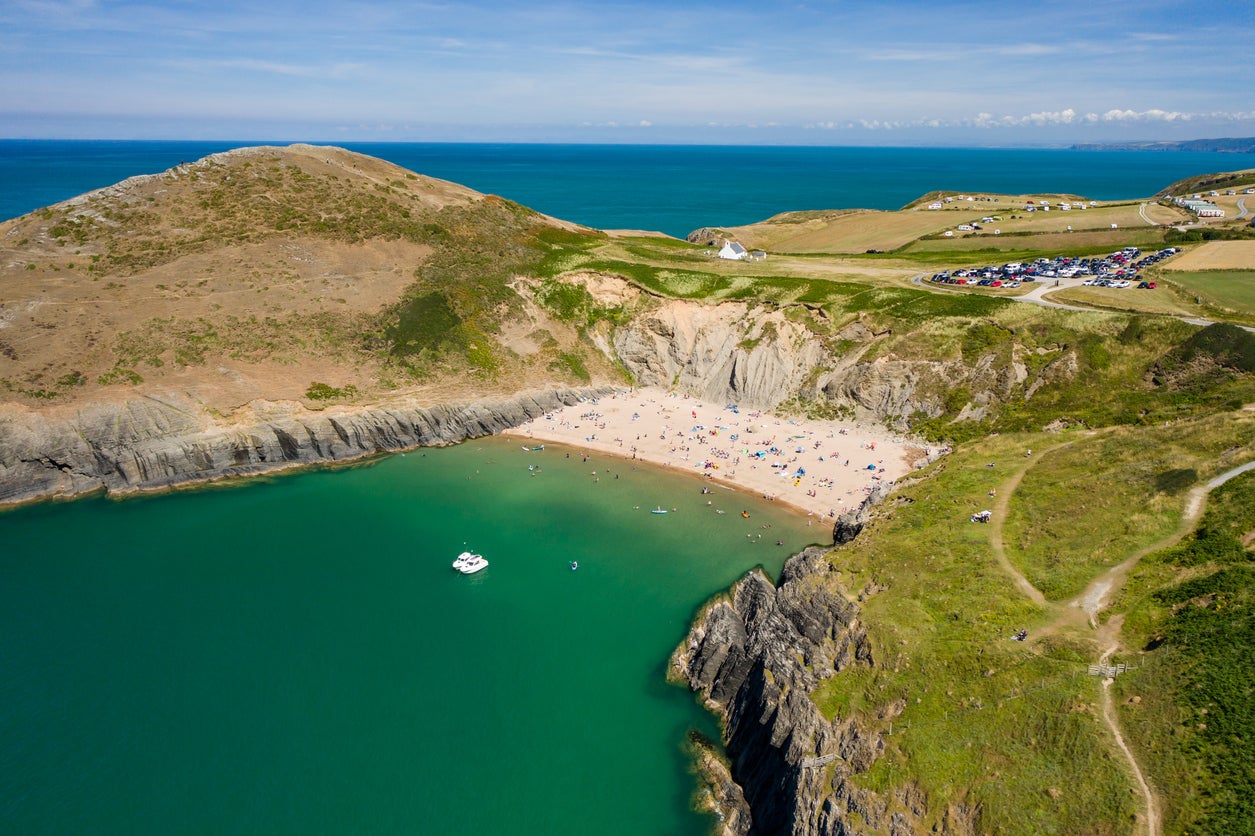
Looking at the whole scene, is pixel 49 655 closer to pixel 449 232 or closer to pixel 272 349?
pixel 272 349

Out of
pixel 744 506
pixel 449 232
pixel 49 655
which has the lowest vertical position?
pixel 49 655

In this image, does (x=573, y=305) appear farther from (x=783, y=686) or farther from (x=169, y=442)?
(x=783, y=686)

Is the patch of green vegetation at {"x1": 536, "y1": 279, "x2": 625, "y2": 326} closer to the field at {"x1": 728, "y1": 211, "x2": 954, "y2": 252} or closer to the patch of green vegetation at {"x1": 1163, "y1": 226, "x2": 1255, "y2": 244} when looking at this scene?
the field at {"x1": 728, "y1": 211, "x2": 954, "y2": 252}

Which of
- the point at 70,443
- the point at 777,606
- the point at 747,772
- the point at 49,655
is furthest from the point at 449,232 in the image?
the point at 747,772

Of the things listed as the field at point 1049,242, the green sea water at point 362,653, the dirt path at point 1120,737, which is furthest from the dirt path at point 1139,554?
the field at point 1049,242

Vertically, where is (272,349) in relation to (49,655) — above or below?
above

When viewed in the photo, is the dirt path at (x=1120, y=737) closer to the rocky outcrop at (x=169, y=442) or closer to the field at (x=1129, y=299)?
the field at (x=1129, y=299)

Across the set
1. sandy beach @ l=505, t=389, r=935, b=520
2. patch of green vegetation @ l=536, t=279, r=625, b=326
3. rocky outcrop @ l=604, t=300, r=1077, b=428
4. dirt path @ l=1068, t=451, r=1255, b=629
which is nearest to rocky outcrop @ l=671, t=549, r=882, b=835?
dirt path @ l=1068, t=451, r=1255, b=629
